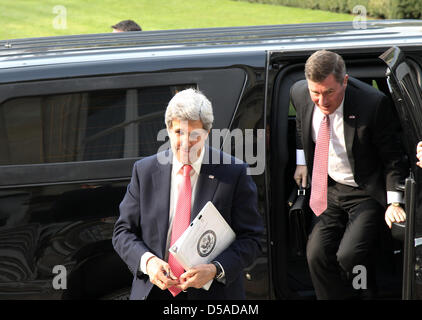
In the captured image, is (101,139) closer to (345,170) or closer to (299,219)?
(299,219)

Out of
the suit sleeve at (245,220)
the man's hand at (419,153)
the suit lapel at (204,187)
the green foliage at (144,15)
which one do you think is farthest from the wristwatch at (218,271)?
the green foliage at (144,15)

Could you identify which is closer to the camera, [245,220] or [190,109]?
[190,109]

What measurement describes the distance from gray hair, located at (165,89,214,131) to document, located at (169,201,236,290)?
1.22ft

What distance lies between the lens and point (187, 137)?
3.14 metres

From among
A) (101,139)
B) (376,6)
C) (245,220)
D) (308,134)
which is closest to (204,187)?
(245,220)

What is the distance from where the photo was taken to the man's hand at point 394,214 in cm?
399

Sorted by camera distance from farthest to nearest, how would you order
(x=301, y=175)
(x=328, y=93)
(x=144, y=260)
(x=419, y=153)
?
(x=301, y=175) < (x=328, y=93) < (x=419, y=153) < (x=144, y=260)

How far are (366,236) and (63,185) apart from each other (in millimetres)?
1779

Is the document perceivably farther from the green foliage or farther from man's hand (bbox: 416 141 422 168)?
A: the green foliage

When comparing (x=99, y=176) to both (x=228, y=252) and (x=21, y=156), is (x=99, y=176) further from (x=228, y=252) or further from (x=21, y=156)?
(x=228, y=252)

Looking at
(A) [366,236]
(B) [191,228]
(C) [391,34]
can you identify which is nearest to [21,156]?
(B) [191,228]

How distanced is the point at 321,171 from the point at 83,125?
1.47 m

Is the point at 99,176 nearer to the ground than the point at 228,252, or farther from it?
farther from it

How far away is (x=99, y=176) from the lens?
3.75 meters
